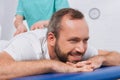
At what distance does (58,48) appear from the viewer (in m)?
1.16

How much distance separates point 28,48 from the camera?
1198 mm

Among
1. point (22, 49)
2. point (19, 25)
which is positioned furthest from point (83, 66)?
point (19, 25)

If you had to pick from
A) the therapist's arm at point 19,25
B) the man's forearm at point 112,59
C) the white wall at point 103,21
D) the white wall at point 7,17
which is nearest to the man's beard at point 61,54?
the man's forearm at point 112,59

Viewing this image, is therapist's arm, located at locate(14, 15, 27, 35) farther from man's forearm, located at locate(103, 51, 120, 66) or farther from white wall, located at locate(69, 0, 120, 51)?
white wall, located at locate(69, 0, 120, 51)

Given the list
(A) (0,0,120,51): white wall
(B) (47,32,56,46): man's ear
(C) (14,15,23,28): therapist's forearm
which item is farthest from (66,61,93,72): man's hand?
(A) (0,0,120,51): white wall

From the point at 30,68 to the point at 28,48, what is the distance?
19 cm

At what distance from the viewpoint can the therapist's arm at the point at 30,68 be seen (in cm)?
101

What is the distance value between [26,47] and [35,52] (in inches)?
2.0

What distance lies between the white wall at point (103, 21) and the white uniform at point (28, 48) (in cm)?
133

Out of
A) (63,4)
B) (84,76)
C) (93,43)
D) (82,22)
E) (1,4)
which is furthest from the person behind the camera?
(1,4)

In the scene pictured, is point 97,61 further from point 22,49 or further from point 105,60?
point 22,49

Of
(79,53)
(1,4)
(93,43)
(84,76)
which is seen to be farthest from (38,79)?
(1,4)

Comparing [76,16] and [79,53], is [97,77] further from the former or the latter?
[76,16]

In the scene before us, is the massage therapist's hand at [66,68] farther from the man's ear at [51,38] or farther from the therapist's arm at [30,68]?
the man's ear at [51,38]
